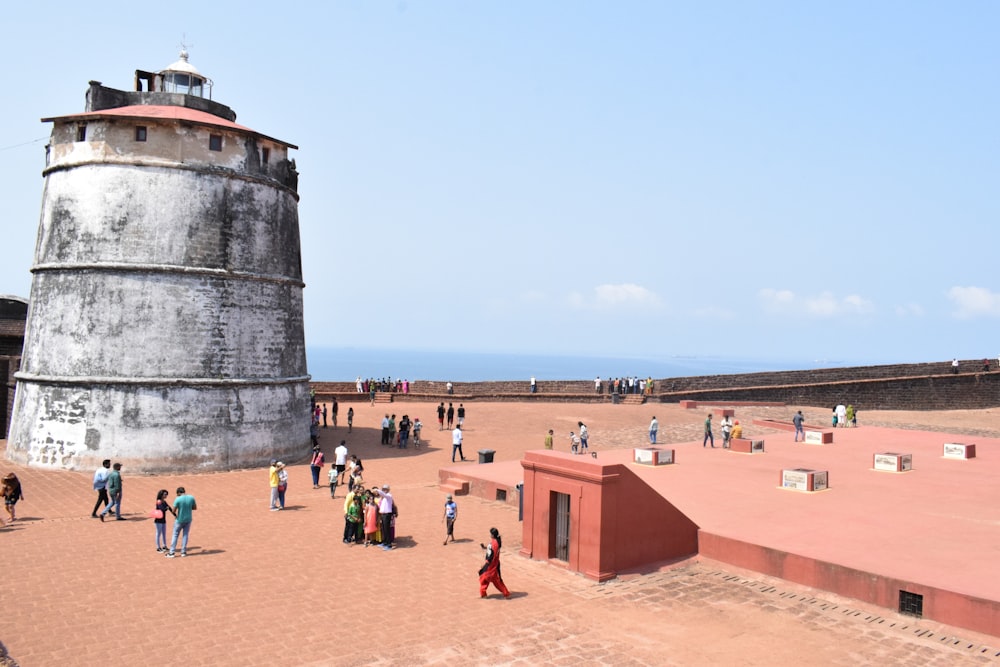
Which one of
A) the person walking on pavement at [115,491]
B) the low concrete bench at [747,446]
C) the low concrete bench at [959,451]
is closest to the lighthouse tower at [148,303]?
the person walking on pavement at [115,491]

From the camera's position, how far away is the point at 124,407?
734 inches

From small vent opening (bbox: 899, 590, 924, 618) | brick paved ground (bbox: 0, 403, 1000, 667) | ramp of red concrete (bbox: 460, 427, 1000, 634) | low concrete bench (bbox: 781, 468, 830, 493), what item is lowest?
brick paved ground (bbox: 0, 403, 1000, 667)

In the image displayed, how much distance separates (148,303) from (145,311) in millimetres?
221

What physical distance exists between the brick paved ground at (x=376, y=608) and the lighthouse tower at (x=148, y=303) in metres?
4.44

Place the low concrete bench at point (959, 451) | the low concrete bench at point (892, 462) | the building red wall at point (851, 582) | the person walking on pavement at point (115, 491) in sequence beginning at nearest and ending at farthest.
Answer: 1. the building red wall at point (851, 582)
2. the person walking on pavement at point (115, 491)
3. the low concrete bench at point (892, 462)
4. the low concrete bench at point (959, 451)

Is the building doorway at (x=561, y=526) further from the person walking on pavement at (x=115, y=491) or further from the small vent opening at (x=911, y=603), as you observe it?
the person walking on pavement at (x=115, y=491)

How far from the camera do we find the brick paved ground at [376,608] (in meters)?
8.24

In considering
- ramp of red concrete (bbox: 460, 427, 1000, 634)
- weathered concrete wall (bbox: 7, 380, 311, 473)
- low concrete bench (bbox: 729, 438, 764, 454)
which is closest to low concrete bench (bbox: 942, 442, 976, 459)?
ramp of red concrete (bbox: 460, 427, 1000, 634)

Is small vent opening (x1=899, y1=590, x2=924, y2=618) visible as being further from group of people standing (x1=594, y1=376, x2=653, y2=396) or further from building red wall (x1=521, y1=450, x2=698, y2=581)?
group of people standing (x1=594, y1=376, x2=653, y2=396)

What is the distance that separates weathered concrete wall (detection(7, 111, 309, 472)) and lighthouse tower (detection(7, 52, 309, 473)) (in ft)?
0.10

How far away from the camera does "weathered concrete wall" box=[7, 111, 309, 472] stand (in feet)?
61.5

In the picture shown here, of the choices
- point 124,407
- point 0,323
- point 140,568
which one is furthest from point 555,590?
point 0,323

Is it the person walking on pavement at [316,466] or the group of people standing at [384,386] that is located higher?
the group of people standing at [384,386]

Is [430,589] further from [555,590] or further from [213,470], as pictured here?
[213,470]
